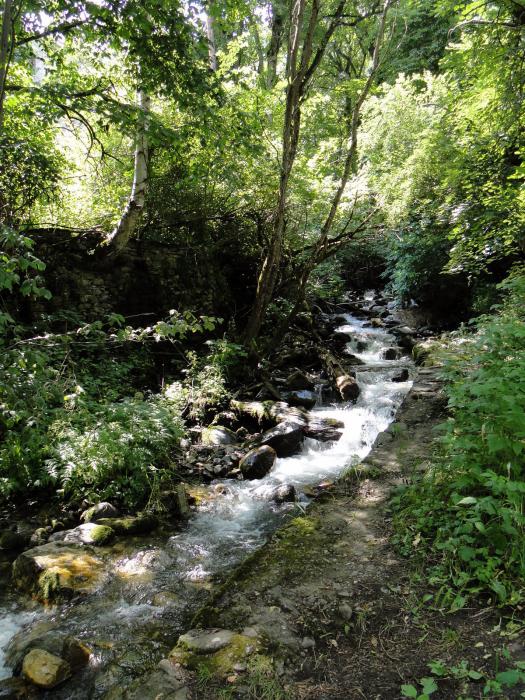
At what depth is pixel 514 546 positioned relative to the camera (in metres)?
2.70

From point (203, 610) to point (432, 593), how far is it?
1.62m

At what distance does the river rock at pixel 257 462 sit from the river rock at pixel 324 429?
3.95 ft

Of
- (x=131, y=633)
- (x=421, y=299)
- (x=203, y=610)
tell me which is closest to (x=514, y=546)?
(x=203, y=610)

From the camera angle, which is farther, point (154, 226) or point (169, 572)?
point (154, 226)

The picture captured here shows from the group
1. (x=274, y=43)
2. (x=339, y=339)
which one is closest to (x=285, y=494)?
(x=339, y=339)

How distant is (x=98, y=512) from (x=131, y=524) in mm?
497

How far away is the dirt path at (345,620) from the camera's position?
7.48ft

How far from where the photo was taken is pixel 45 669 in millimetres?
2891

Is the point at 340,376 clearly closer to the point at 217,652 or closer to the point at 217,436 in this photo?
the point at 217,436

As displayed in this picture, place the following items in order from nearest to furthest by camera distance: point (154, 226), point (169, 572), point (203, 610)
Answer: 1. point (203, 610)
2. point (169, 572)
3. point (154, 226)

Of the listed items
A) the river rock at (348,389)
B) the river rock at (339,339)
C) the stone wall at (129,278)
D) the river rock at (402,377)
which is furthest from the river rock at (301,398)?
the river rock at (339,339)

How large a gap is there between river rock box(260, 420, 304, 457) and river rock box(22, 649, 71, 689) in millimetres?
4681

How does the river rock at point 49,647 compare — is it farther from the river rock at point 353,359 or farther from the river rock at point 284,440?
the river rock at point 353,359

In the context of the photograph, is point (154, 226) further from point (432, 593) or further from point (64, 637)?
point (432, 593)
